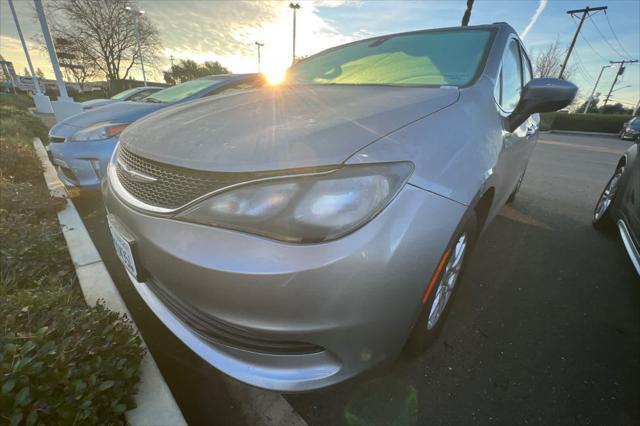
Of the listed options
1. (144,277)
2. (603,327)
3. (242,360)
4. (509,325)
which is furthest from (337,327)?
(603,327)

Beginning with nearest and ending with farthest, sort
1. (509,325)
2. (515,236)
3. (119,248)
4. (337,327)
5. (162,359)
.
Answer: (337,327) → (119,248) → (162,359) → (509,325) → (515,236)

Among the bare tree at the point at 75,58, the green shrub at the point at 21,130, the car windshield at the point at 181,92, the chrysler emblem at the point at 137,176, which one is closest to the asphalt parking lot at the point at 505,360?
the chrysler emblem at the point at 137,176

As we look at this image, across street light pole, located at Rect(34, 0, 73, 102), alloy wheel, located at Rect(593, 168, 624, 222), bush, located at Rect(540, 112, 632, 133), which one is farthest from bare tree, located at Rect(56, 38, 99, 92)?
bush, located at Rect(540, 112, 632, 133)

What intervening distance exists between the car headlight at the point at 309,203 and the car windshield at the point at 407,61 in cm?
105

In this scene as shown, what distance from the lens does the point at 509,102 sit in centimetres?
194

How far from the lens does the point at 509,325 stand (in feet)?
5.98

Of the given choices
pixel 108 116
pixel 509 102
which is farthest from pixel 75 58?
pixel 509 102

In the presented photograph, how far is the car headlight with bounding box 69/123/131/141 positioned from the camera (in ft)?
9.54

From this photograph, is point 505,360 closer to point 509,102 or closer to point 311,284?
point 311,284

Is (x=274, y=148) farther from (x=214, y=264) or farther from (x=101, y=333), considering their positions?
(x=101, y=333)

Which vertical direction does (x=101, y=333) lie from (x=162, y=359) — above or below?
above

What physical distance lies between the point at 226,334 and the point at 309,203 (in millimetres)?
564

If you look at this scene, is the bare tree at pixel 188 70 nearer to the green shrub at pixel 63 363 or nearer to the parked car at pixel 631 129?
the parked car at pixel 631 129

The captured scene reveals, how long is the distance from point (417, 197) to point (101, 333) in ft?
4.52
